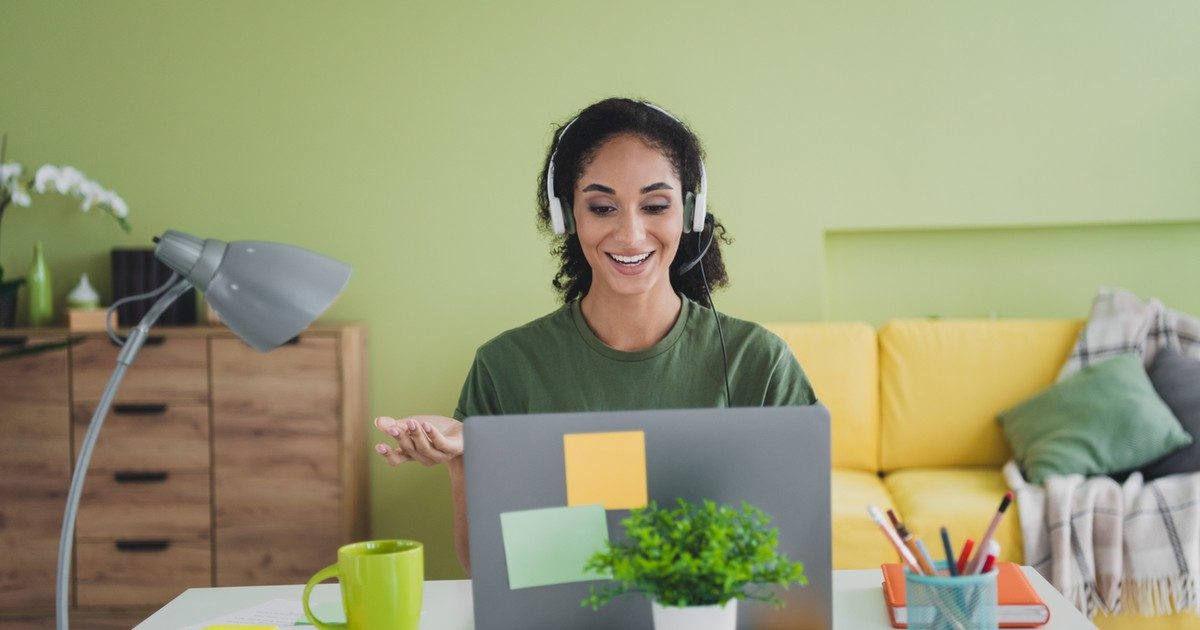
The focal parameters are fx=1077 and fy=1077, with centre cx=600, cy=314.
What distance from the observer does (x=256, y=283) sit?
102cm

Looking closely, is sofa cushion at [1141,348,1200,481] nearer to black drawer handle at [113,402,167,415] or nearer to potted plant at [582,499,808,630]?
potted plant at [582,499,808,630]

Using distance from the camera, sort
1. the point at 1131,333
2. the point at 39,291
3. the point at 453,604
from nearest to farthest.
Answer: the point at 453,604, the point at 1131,333, the point at 39,291

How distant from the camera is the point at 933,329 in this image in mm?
3367

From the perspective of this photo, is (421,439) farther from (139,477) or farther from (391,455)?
(139,477)

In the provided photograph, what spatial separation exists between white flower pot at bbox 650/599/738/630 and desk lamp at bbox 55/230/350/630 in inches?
16.4

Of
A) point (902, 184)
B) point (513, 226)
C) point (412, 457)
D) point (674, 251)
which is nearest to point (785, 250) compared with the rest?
point (902, 184)

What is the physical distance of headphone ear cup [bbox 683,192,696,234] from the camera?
1.66 meters

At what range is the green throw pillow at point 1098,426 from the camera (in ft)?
9.33

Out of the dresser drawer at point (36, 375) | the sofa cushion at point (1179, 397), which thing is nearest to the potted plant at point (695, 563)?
the sofa cushion at point (1179, 397)

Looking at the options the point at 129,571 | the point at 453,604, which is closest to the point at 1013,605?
the point at 453,604

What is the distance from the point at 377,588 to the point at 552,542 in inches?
6.9

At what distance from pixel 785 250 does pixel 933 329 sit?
1.79 ft

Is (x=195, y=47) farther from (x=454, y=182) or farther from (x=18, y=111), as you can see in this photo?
(x=454, y=182)

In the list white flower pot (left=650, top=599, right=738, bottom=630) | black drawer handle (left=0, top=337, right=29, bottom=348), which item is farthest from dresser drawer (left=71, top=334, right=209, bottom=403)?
white flower pot (left=650, top=599, right=738, bottom=630)
